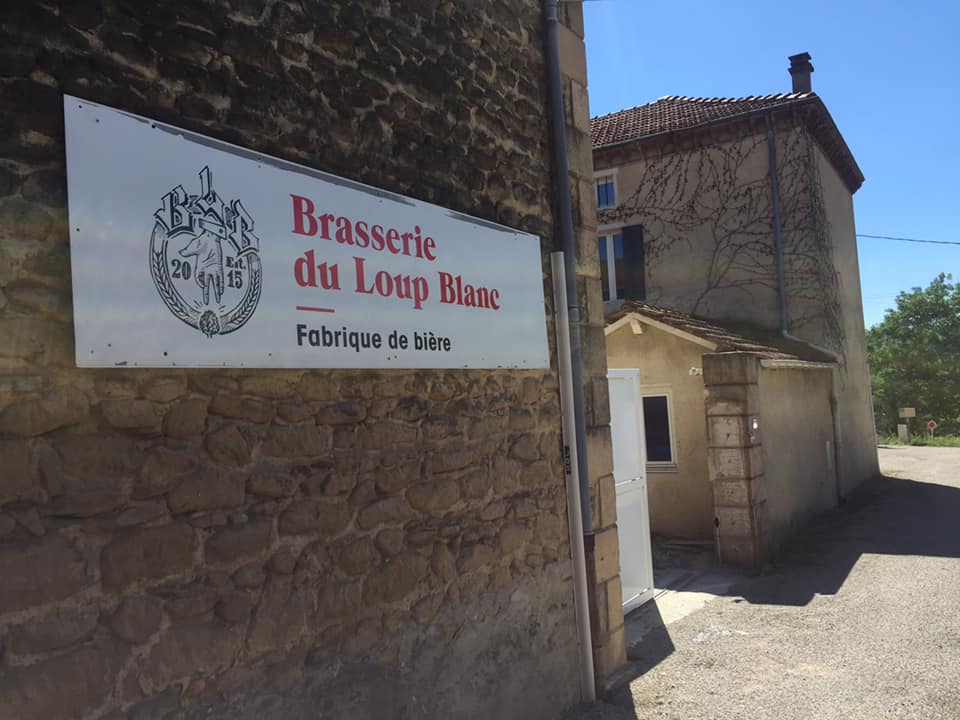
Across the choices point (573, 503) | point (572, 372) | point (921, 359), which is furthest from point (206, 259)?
point (921, 359)

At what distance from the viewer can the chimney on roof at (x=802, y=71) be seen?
15656 millimetres

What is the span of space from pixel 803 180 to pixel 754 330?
9.36 feet

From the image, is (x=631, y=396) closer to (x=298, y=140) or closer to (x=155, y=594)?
(x=298, y=140)

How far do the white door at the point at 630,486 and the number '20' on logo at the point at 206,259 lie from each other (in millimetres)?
4197

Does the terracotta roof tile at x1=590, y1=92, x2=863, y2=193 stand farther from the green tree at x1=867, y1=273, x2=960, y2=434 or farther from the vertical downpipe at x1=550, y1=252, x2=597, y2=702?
the green tree at x1=867, y1=273, x2=960, y2=434

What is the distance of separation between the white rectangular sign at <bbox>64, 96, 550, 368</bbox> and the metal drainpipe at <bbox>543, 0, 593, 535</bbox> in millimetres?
903

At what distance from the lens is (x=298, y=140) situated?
301cm

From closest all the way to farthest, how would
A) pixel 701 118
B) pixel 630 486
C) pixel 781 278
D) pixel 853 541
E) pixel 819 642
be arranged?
pixel 819 642, pixel 630 486, pixel 853 541, pixel 781 278, pixel 701 118

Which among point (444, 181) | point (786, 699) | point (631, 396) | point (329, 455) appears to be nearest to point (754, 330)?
point (631, 396)

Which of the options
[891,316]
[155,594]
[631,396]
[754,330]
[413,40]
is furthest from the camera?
[891,316]

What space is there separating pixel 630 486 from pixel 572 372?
8.17 feet

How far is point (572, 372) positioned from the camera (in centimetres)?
460

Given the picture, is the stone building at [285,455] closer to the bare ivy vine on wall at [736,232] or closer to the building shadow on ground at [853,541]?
the building shadow on ground at [853,541]

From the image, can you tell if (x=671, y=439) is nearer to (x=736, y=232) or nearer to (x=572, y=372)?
(x=736, y=232)
